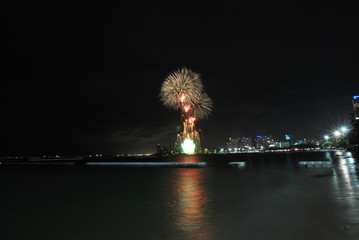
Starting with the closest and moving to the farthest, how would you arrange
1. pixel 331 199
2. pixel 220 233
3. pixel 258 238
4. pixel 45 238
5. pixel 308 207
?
pixel 258 238 < pixel 220 233 < pixel 45 238 < pixel 308 207 < pixel 331 199

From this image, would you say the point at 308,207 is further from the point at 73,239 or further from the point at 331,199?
the point at 73,239

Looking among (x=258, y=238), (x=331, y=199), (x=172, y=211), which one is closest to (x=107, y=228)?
(x=172, y=211)

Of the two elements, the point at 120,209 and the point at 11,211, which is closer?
the point at 120,209

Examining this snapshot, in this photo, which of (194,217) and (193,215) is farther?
(193,215)

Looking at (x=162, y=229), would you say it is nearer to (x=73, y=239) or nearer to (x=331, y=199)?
(x=73, y=239)

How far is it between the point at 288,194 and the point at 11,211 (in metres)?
16.4

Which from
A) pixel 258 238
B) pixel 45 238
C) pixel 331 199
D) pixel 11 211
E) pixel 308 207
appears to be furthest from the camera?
pixel 11 211

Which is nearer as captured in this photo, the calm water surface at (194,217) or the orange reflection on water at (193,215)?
the calm water surface at (194,217)

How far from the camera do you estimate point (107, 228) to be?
11492 millimetres

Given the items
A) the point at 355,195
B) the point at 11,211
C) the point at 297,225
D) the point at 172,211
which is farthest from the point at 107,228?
the point at 355,195

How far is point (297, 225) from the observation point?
10.4 metres

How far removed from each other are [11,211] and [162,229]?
1064cm

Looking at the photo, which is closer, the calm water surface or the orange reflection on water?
the calm water surface

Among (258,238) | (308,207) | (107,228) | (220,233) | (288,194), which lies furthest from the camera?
(288,194)
